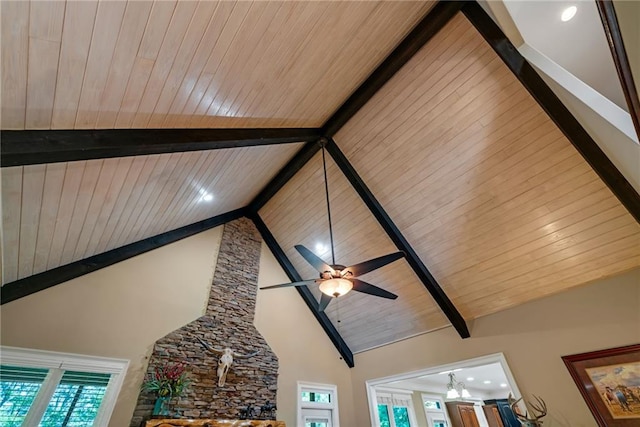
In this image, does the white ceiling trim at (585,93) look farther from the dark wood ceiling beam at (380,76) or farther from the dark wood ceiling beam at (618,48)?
the dark wood ceiling beam at (618,48)

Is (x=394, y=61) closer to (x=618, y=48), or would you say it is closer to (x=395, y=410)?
(x=618, y=48)

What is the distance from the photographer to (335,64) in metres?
3.43

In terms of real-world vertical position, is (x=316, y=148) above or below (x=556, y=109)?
above

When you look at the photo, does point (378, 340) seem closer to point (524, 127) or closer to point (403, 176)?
point (403, 176)

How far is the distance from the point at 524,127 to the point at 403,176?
1628 mm

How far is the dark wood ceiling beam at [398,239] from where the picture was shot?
4.81 metres

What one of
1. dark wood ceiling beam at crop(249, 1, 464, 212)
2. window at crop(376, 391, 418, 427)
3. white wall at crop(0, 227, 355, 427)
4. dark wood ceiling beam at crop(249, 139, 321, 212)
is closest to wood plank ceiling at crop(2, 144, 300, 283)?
dark wood ceiling beam at crop(249, 139, 321, 212)

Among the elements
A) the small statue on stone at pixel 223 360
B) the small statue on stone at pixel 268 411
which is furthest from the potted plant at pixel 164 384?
the small statue on stone at pixel 268 411

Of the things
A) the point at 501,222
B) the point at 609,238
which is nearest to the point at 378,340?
the point at 501,222

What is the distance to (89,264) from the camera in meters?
4.05

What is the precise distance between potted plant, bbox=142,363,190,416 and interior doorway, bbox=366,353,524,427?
3746mm

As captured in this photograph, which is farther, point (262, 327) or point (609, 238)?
point (262, 327)

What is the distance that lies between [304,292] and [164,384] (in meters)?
3.22

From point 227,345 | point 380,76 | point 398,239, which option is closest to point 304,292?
point 227,345
